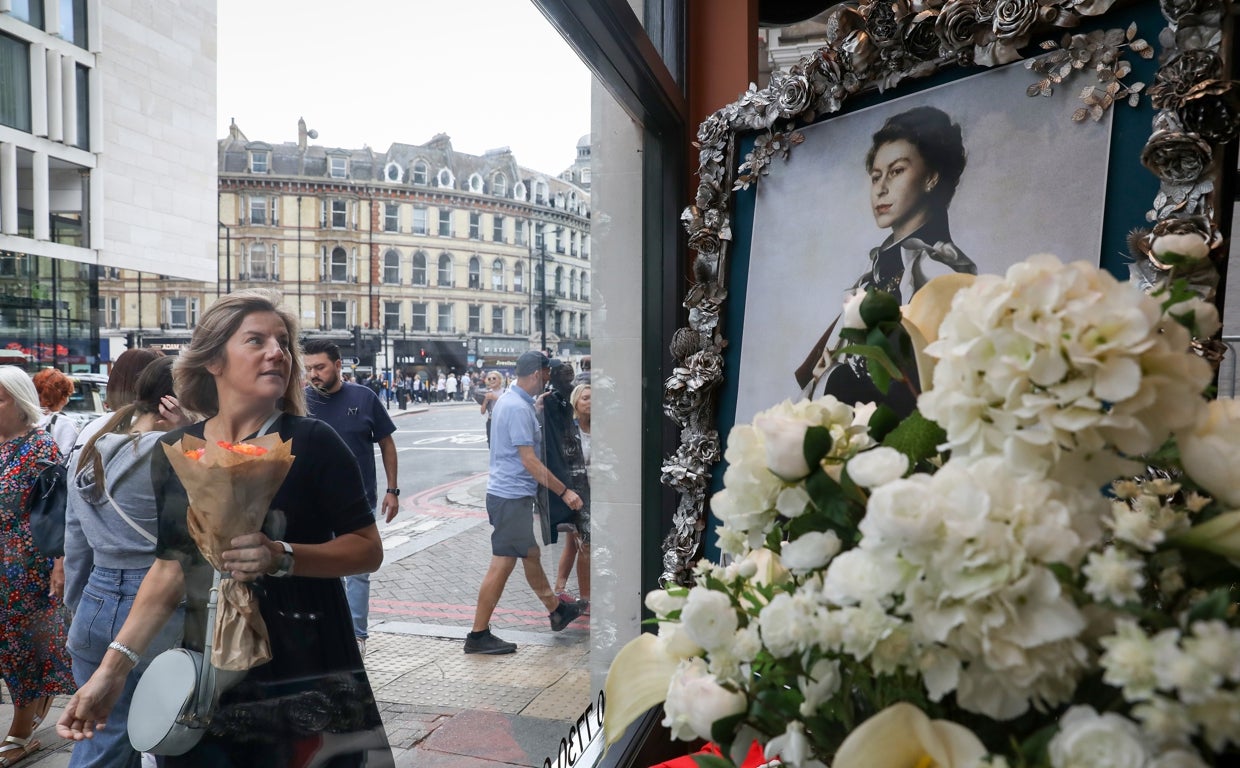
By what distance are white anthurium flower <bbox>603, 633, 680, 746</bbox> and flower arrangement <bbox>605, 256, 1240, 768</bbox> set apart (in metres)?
0.06

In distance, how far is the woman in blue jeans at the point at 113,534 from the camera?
0.72m

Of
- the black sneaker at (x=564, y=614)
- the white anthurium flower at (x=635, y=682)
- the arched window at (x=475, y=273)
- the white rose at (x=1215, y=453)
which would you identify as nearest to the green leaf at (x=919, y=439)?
the white rose at (x=1215, y=453)

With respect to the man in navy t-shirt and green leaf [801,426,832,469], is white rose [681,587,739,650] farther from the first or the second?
the man in navy t-shirt

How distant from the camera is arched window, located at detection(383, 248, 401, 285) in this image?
1052mm

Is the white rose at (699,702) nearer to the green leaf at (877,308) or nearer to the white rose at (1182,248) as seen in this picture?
the green leaf at (877,308)

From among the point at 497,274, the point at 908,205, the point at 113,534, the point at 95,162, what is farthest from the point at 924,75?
the point at 113,534

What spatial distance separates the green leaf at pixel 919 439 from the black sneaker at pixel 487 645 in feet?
3.26

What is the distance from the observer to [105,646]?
741 mm

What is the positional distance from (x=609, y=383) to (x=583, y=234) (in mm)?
411

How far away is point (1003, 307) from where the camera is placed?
17.3 inches

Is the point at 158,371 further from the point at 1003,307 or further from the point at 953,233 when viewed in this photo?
the point at 953,233

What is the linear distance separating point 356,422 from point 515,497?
72cm

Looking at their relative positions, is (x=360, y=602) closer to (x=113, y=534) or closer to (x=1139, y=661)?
(x=113, y=534)

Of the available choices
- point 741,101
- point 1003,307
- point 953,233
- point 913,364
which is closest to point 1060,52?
point 953,233
